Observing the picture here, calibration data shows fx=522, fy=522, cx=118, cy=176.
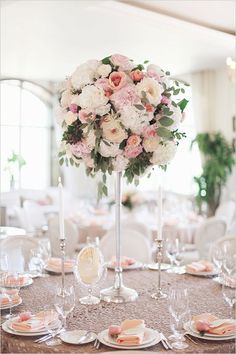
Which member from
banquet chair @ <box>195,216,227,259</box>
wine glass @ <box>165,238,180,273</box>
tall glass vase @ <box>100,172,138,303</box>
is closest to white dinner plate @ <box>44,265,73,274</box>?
tall glass vase @ <box>100,172,138,303</box>

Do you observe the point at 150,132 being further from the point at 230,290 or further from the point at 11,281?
the point at 11,281

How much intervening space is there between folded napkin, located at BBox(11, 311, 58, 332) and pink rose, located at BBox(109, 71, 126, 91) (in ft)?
3.48

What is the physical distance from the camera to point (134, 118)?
7.86ft

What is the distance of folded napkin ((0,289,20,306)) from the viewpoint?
2.49m

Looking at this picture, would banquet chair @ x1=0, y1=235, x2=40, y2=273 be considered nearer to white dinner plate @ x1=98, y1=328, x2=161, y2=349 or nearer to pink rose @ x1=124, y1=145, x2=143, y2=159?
pink rose @ x1=124, y1=145, x2=143, y2=159

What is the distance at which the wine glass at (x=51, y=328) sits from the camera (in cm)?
210

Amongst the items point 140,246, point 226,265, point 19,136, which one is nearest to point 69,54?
point 19,136

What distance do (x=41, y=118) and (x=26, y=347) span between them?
9.10 metres

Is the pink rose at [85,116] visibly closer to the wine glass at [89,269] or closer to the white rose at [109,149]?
the white rose at [109,149]

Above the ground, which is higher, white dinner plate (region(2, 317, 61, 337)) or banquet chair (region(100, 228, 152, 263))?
banquet chair (region(100, 228, 152, 263))

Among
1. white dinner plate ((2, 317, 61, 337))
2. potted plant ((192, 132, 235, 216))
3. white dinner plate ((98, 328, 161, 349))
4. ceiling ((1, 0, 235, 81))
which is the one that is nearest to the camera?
white dinner plate ((98, 328, 161, 349))

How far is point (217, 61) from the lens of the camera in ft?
26.0

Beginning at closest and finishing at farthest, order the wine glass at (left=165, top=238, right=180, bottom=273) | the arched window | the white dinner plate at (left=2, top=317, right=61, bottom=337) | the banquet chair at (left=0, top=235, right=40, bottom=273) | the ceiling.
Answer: the white dinner plate at (left=2, top=317, right=61, bottom=337) < the wine glass at (left=165, top=238, right=180, bottom=273) < the banquet chair at (left=0, top=235, right=40, bottom=273) < the ceiling < the arched window

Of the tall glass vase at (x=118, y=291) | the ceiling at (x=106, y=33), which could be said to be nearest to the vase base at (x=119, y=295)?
the tall glass vase at (x=118, y=291)
